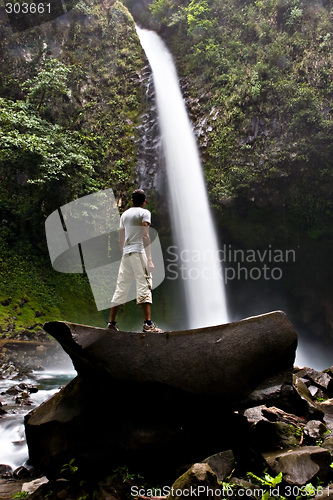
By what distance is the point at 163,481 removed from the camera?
12.3 ft

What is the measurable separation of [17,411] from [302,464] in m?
5.12

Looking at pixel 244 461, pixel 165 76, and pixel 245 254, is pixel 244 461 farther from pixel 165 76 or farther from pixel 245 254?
pixel 165 76

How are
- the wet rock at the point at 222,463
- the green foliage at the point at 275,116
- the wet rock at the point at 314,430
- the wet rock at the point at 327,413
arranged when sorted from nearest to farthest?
the wet rock at the point at 222,463, the wet rock at the point at 314,430, the wet rock at the point at 327,413, the green foliage at the point at 275,116

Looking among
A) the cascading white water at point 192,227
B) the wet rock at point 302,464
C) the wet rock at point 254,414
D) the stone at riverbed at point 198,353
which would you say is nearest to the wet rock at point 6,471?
the stone at riverbed at point 198,353

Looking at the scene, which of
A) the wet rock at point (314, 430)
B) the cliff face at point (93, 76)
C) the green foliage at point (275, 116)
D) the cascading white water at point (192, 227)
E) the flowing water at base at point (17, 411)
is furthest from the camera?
the cliff face at point (93, 76)

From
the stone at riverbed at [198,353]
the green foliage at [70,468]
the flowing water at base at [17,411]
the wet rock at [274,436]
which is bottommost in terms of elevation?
the flowing water at base at [17,411]

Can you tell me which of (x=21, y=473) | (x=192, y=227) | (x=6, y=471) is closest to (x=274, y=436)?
(x=21, y=473)

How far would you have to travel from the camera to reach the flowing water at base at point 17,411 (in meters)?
4.99

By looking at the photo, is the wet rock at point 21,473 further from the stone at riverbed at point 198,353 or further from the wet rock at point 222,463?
the wet rock at point 222,463

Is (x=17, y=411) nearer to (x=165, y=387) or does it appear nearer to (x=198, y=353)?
(x=165, y=387)

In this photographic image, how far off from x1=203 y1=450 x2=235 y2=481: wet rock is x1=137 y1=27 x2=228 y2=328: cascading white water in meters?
10.5

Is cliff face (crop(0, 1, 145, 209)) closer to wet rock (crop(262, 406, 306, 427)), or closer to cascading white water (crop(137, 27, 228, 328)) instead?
cascading white water (crop(137, 27, 228, 328))

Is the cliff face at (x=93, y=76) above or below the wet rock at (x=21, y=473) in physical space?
above

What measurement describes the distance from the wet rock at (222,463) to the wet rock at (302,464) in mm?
347
